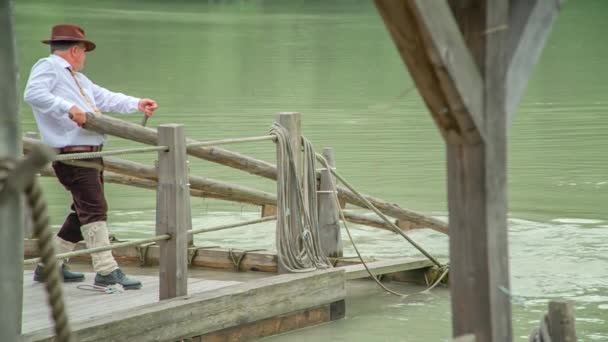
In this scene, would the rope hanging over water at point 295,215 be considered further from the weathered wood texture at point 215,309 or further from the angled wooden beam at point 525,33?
the angled wooden beam at point 525,33

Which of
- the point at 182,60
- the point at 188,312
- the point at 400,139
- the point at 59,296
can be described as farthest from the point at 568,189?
the point at 182,60

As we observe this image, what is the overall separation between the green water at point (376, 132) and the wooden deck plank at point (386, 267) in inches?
7.8

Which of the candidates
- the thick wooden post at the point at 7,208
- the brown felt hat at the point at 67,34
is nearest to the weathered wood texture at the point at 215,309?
the brown felt hat at the point at 67,34

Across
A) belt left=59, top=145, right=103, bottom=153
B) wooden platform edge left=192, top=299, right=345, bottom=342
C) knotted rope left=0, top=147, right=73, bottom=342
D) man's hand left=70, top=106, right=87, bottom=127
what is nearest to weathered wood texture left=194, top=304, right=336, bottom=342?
wooden platform edge left=192, top=299, right=345, bottom=342

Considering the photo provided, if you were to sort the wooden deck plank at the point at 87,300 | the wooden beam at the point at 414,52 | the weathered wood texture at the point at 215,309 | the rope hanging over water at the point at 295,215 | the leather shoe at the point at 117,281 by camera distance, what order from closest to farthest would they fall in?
the wooden beam at the point at 414,52, the weathered wood texture at the point at 215,309, the wooden deck plank at the point at 87,300, the leather shoe at the point at 117,281, the rope hanging over water at the point at 295,215

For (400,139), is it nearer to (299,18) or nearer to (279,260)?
(279,260)

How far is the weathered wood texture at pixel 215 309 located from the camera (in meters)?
6.62

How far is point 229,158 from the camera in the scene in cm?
876

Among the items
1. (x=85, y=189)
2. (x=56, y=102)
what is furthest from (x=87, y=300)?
(x=56, y=102)

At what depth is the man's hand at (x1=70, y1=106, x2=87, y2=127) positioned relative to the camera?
7078mm

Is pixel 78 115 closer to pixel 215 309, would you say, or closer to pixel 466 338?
pixel 215 309

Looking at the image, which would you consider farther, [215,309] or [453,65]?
[215,309]

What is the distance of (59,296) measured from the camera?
315cm

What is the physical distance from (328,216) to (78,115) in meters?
2.46
